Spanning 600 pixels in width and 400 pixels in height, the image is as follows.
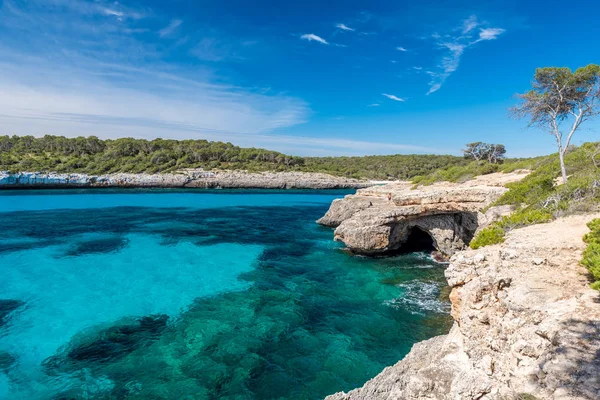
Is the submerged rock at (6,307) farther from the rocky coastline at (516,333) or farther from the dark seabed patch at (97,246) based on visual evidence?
the rocky coastline at (516,333)

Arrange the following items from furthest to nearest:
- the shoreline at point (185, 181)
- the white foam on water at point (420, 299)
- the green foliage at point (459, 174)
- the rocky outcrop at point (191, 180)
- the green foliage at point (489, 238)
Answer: the rocky outcrop at point (191, 180)
the shoreline at point (185, 181)
the green foliage at point (459, 174)
the white foam on water at point (420, 299)
the green foliage at point (489, 238)

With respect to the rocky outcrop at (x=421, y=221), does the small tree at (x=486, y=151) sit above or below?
above

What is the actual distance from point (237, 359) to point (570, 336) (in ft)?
25.5

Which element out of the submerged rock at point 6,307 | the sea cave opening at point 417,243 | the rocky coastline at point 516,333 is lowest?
the submerged rock at point 6,307

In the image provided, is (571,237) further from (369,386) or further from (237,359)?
(237,359)

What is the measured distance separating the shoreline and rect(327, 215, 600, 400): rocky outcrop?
6913 cm

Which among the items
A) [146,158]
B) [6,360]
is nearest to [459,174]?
[6,360]

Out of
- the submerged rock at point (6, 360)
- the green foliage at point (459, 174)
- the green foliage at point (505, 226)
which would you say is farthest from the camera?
the green foliage at point (459, 174)

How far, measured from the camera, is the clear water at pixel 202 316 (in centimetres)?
802

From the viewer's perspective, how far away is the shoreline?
58416mm

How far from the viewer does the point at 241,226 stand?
28.7 m

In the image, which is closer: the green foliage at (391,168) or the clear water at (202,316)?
the clear water at (202,316)

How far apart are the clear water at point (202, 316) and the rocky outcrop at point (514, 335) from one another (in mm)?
3276

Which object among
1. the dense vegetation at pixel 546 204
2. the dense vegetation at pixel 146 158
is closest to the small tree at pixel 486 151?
the dense vegetation at pixel 146 158
